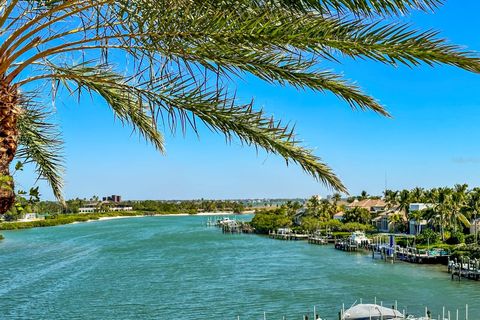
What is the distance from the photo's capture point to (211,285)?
122 ft

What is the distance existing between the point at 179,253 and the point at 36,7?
55.1 m

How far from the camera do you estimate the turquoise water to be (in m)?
29.6

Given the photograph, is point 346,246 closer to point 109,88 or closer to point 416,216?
point 416,216

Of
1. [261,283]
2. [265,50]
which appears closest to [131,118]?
[265,50]

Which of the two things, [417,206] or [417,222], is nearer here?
[417,222]

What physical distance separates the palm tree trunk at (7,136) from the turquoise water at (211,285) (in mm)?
23799

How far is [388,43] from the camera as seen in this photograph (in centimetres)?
416

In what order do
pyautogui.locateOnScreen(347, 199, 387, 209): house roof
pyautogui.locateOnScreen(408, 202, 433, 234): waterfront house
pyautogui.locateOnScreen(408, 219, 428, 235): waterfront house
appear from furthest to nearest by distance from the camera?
pyautogui.locateOnScreen(347, 199, 387, 209): house roof
pyautogui.locateOnScreen(408, 202, 433, 234): waterfront house
pyautogui.locateOnScreen(408, 219, 428, 235): waterfront house

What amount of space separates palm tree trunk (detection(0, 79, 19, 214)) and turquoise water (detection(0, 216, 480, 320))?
2380 cm

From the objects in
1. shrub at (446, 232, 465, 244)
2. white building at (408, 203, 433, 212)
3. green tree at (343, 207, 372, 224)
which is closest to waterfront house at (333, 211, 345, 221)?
green tree at (343, 207, 372, 224)

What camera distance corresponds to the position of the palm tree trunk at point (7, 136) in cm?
503

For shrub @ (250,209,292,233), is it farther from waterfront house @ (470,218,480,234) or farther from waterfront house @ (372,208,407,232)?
waterfront house @ (470,218,480,234)

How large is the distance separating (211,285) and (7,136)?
33318 millimetres

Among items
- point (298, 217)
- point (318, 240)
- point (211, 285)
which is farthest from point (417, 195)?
point (211, 285)
